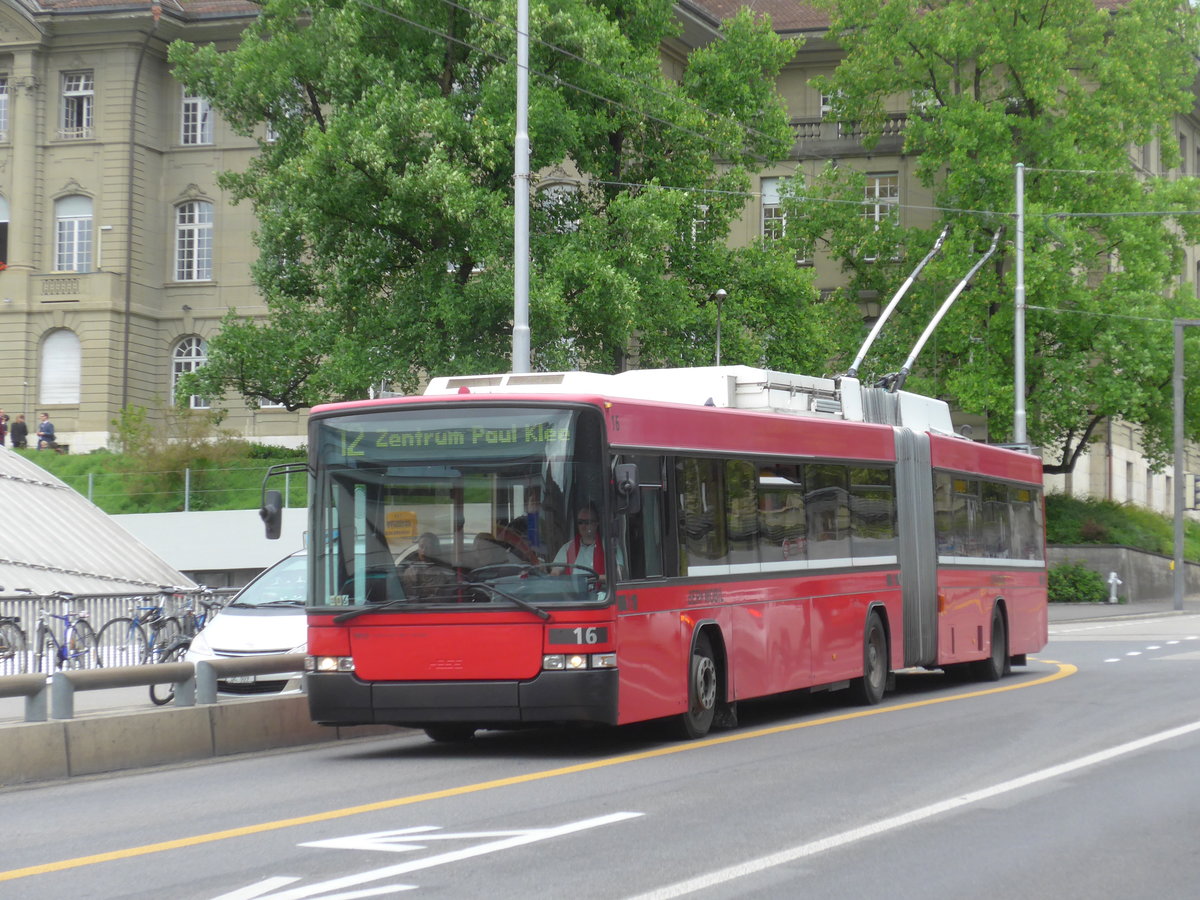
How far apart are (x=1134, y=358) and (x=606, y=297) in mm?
18185

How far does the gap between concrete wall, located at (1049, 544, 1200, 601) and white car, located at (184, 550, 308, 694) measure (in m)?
34.9

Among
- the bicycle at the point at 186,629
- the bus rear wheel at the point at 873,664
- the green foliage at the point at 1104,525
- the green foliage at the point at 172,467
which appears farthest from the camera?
the green foliage at the point at 1104,525

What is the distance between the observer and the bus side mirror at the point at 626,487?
523 inches

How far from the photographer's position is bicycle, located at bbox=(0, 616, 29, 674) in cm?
2061

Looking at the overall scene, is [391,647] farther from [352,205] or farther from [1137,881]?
[352,205]

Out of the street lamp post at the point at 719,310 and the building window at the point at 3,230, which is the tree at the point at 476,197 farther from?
the building window at the point at 3,230

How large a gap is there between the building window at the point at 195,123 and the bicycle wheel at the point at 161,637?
135 ft

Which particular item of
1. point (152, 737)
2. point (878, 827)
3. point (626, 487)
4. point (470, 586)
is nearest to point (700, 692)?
point (626, 487)

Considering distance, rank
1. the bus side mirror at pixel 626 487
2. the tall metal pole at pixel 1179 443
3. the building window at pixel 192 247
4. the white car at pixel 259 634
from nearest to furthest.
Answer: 1. the bus side mirror at pixel 626 487
2. the white car at pixel 259 634
3. the tall metal pole at pixel 1179 443
4. the building window at pixel 192 247

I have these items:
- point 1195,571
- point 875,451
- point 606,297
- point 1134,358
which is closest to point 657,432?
point 875,451

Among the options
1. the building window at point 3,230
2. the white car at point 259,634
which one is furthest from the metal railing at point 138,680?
the building window at point 3,230

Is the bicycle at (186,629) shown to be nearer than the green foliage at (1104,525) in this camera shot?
Yes

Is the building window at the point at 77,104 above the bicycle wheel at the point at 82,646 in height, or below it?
above

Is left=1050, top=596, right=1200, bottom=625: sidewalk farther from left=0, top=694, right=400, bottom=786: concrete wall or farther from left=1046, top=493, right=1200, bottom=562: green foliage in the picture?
left=0, top=694, right=400, bottom=786: concrete wall
